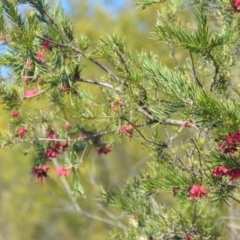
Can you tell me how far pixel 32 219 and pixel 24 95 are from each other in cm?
1068

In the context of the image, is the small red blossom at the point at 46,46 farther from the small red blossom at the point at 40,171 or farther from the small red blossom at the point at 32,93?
the small red blossom at the point at 40,171

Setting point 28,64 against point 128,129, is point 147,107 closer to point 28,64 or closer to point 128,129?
point 128,129

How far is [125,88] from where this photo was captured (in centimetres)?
196

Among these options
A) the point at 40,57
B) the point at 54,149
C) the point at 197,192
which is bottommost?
the point at 197,192

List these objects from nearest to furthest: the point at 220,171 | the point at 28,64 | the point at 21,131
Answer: the point at 220,171
the point at 28,64
the point at 21,131

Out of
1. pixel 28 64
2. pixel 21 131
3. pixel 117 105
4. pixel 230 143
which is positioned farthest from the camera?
pixel 21 131

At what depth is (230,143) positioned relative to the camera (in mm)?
1604

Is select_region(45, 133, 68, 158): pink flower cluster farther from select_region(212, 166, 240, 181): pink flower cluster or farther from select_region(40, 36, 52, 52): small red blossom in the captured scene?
select_region(212, 166, 240, 181): pink flower cluster

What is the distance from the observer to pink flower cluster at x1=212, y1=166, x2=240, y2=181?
1676 mm

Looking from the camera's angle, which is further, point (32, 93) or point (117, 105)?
point (32, 93)

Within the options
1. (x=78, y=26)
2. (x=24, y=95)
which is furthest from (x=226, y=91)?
(x=78, y=26)

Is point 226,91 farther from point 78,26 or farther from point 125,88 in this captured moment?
point 78,26

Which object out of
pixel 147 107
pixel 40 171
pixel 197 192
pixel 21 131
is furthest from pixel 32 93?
pixel 197 192

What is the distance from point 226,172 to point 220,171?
0.02 m
